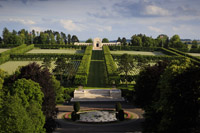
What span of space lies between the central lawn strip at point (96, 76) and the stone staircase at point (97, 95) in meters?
7.56

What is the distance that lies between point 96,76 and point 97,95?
19.8 metres

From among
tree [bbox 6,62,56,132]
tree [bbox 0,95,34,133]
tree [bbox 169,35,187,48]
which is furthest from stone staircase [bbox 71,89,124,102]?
tree [bbox 169,35,187,48]

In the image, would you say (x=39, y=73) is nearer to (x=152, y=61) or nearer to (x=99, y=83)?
(x=99, y=83)

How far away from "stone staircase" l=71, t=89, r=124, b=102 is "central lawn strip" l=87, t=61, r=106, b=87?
7560mm

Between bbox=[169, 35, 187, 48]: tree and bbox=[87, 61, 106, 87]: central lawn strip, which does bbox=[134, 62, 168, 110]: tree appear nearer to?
bbox=[87, 61, 106, 87]: central lawn strip

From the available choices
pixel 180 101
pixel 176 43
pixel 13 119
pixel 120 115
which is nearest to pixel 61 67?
pixel 120 115

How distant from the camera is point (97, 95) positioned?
57.8 meters

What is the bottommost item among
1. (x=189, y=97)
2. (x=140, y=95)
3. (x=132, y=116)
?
(x=132, y=116)

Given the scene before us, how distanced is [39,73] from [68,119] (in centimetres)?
986

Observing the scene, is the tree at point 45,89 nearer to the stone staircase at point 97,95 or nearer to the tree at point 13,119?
the tree at point 13,119

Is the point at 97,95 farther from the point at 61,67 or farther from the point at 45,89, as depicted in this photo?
the point at 45,89

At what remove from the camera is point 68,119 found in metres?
42.7

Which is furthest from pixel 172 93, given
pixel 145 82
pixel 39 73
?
pixel 39 73

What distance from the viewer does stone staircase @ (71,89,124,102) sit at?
55.4m
